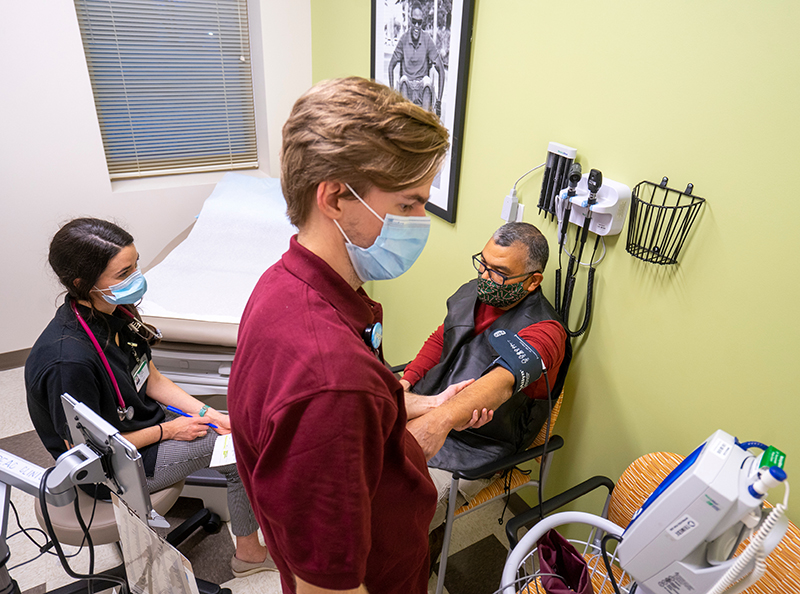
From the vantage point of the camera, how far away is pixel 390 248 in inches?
33.1

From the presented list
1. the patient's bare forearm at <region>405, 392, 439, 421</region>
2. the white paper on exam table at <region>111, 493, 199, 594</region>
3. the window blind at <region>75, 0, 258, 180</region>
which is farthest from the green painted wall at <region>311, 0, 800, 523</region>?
the window blind at <region>75, 0, 258, 180</region>

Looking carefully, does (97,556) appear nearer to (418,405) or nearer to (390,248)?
(418,405)

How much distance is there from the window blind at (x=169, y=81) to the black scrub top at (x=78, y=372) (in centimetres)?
193

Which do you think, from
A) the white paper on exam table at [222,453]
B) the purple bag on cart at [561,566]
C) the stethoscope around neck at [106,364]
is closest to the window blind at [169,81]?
the stethoscope around neck at [106,364]

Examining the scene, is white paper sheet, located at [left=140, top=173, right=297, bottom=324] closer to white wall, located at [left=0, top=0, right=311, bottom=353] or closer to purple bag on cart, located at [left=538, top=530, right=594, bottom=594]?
white wall, located at [left=0, top=0, right=311, bottom=353]

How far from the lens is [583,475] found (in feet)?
5.80

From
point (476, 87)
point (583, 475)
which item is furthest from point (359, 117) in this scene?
point (583, 475)

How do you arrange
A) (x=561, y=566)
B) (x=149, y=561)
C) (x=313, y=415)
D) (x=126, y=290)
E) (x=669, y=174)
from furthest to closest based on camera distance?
(x=126, y=290), (x=669, y=174), (x=561, y=566), (x=149, y=561), (x=313, y=415)

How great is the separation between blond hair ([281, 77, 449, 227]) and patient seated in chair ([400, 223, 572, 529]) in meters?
0.82

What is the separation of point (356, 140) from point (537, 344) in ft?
3.18

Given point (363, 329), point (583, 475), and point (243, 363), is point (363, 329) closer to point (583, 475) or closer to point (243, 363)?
point (243, 363)

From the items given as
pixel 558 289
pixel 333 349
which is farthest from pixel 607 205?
pixel 333 349

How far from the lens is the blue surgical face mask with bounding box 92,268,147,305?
1.52 metres

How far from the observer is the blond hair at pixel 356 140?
71cm
